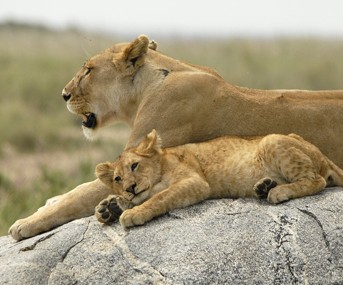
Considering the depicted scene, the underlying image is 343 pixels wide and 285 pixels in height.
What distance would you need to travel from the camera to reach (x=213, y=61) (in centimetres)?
3519

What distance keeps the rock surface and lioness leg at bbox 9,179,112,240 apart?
470mm

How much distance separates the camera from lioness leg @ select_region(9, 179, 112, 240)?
327 inches

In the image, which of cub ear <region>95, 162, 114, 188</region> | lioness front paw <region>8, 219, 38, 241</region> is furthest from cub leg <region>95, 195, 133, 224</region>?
lioness front paw <region>8, 219, 38, 241</region>

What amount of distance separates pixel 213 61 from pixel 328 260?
92.4 feet

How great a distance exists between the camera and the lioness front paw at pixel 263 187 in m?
7.76

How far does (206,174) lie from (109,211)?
77 cm

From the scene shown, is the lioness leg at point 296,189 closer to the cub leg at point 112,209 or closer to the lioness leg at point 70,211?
the cub leg at point 112,209

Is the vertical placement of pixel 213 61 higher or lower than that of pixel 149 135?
lower

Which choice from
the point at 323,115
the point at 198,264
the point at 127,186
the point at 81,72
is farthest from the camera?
the point at 81,72

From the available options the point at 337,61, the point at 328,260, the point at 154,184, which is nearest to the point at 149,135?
the point at 154,184

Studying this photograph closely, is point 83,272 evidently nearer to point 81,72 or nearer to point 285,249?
point 285,249

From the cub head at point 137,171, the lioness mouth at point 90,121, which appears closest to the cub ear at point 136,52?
the lioness mouth at point 90,121

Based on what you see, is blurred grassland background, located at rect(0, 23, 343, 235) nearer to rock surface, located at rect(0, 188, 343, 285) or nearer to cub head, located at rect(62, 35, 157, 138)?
cub head, located at rect(62, 35, 157, 138)

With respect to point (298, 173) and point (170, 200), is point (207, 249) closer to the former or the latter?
point (170, 200)
